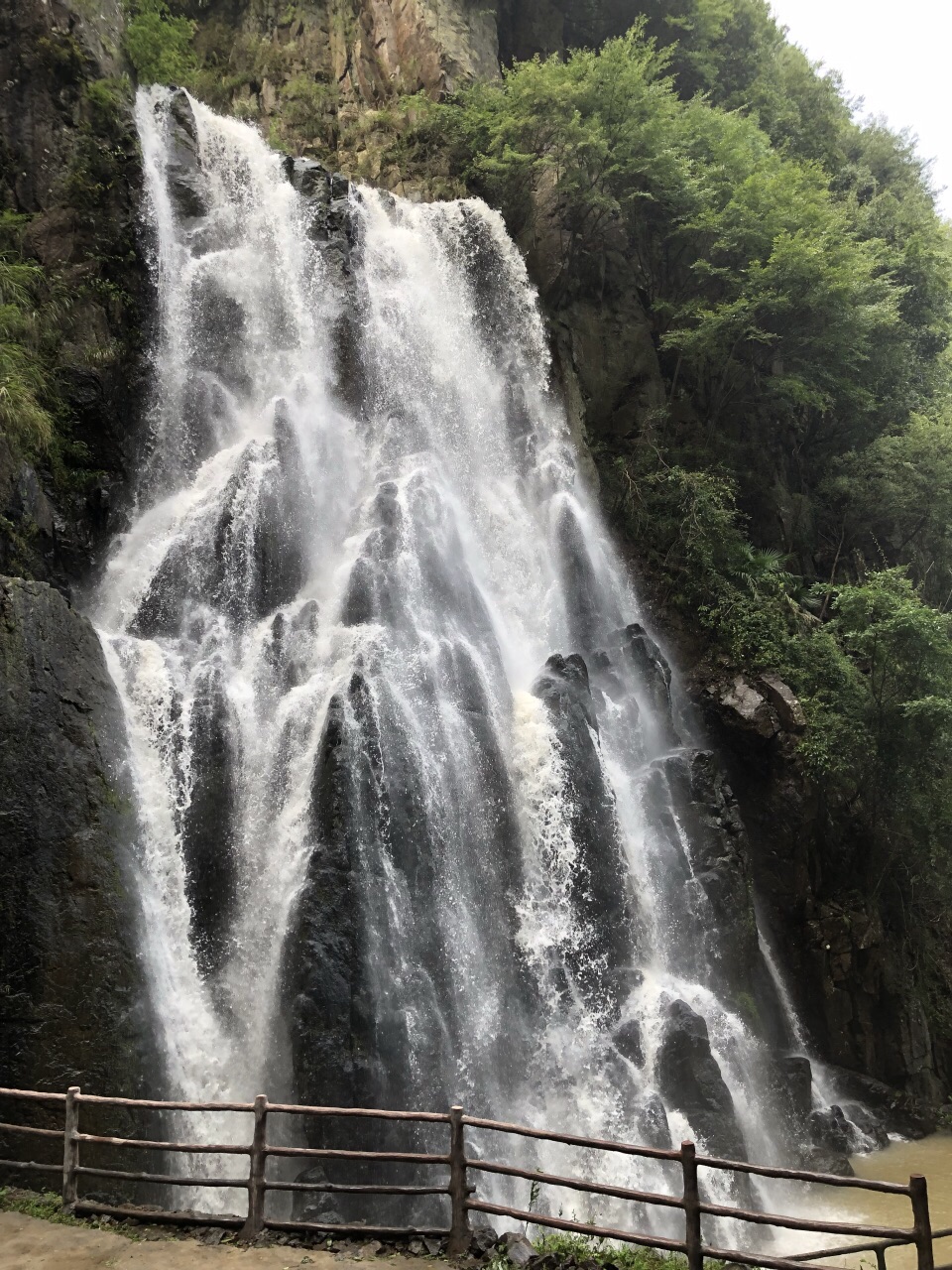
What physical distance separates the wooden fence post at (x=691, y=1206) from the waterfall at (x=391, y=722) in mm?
4351

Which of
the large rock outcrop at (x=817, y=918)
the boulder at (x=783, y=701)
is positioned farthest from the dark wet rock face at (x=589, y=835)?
the boulder at (x=783, y=701)

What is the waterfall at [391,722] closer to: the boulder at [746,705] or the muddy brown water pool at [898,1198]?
the muddy brown water pool at [898,1198]

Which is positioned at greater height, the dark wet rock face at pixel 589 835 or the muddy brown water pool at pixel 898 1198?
the dark wet rock face at pixel 589 835

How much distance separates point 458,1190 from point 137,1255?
225 centimetres

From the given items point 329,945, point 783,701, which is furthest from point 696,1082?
point 783,701

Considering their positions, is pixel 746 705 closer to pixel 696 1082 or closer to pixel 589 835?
pixel 589 835

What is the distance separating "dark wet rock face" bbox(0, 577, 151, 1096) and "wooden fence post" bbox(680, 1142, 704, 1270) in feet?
17.9

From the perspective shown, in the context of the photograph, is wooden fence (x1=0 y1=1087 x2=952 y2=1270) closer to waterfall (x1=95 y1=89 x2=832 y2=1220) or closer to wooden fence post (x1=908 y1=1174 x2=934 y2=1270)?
wooden fence post (x1=908 y1=1174 x2=934 y2=1270)

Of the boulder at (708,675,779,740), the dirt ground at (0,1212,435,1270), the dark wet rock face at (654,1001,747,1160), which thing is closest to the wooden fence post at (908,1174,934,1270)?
the dirt ground at (0,1212,435,1270)

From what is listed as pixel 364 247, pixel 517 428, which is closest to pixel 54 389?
pixel 364 247

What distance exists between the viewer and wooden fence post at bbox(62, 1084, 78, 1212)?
6582 mm

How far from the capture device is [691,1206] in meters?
5.47

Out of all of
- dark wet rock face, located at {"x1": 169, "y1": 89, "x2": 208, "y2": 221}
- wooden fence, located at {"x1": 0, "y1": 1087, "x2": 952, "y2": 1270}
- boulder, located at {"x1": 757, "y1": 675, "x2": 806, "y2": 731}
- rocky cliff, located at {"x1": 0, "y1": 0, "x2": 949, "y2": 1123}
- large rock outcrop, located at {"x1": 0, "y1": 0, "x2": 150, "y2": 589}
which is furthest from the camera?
dark wet rock face, located at {"x1": 169, "y1": 89, "x2": 208, "y2": 221}

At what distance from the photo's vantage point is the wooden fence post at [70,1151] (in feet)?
21.6
